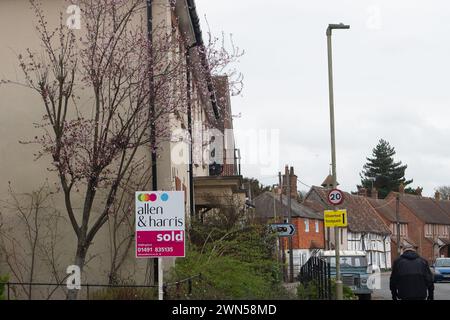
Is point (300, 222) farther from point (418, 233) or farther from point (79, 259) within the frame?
point (79, 259)

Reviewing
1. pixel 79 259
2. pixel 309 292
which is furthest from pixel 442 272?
pixel 79 259

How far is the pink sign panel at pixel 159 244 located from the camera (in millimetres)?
10758

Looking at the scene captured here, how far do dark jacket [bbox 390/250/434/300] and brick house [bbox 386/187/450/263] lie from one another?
8092cm

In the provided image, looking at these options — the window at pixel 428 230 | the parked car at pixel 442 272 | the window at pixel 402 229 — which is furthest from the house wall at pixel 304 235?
the window at pixel 428 230

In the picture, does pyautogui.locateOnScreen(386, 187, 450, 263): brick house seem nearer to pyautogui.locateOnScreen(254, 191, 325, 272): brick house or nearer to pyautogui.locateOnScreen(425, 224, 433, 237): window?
pyautogui.locateOnScreen(425, 224, 433, 237): window

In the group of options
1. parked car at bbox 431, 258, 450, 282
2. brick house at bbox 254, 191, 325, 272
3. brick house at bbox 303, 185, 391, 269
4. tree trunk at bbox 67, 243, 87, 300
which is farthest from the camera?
brick house at bbox 303, 185, 391, 269

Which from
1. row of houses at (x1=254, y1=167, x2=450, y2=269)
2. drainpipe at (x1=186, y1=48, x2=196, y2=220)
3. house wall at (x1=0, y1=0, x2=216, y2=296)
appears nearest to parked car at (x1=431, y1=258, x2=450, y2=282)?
row of houses at (x1=254, y1=167, x2=450, y2=269)

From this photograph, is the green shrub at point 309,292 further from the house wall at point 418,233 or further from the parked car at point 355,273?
the house wall at point 418,233

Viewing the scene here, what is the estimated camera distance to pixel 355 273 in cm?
2598

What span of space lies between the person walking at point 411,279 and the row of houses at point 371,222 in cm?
4684

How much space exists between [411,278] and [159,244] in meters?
4.23

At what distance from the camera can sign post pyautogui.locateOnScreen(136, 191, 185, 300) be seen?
35.3 feet
